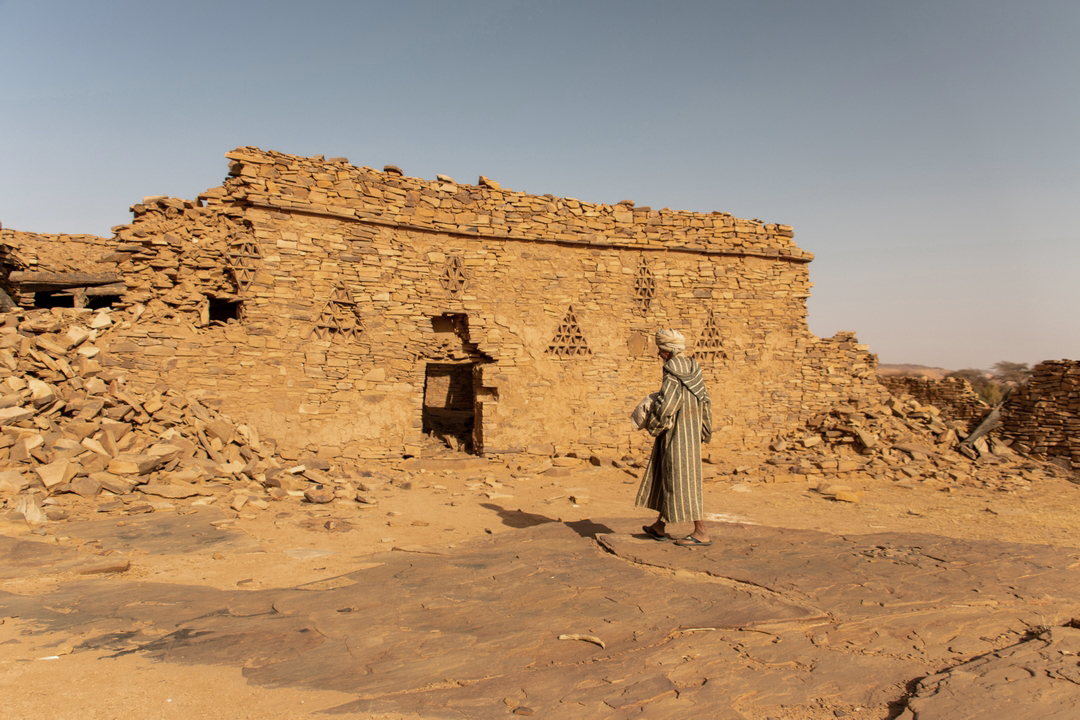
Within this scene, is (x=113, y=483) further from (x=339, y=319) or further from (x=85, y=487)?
(x=339, y=319)

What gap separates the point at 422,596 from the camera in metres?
3.68

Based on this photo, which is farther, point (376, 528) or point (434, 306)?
point (434, 306)

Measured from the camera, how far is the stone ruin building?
8.55 meters

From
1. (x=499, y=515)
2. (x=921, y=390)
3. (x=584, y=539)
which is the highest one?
(x=921, y=390)

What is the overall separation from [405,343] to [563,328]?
105 inches

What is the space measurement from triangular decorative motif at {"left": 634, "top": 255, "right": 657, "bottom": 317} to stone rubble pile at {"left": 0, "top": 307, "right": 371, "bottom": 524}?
583 centimetres

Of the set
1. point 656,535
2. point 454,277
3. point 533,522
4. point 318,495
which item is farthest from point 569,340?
point 656,535

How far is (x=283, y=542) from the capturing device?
18.0 ft

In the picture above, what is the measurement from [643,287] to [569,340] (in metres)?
1.69

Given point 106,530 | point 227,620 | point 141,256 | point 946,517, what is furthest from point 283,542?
point 946,517

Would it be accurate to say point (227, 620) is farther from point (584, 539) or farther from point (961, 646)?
point (961, 646)

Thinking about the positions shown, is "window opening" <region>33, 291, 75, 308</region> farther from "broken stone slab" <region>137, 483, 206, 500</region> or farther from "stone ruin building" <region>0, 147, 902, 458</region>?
"broken stone slab" <region>137, 483, 206, 500</region>

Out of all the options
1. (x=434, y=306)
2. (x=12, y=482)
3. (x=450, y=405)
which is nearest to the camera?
(x=12, y=482)

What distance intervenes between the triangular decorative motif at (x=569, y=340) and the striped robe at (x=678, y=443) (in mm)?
5660
